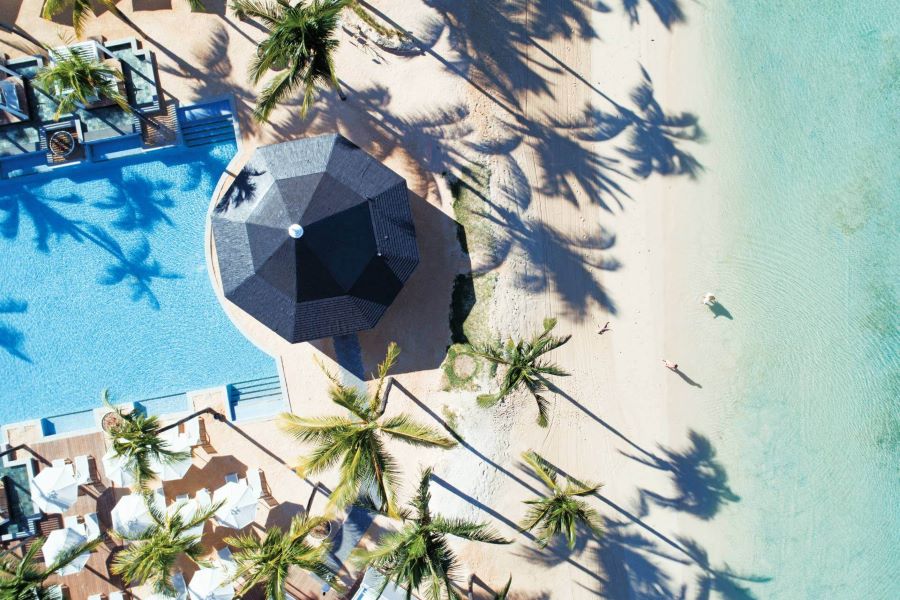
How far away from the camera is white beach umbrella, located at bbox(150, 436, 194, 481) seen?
50.6 ft

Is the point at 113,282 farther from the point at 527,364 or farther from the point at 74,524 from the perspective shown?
the point at 527,364

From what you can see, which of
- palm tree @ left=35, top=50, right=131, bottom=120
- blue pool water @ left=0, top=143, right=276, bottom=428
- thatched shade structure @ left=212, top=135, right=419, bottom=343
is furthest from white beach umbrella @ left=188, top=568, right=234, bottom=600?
palm tree @ left=35, top=50, right=131, bottom=120

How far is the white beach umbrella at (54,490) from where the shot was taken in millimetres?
15594

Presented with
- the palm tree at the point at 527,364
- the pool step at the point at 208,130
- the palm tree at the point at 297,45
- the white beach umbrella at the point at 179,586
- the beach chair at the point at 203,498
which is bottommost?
the white beach umbrella at the point at 179,586

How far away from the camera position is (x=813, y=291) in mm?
16781

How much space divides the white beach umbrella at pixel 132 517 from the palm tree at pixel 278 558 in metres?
2.16

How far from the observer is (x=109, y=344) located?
16578 millimetres

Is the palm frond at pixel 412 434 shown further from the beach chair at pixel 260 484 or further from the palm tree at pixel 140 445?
the palm tree at pixel 140 445

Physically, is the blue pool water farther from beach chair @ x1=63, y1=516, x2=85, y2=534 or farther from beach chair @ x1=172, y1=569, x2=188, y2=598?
beach chair @ x1=172, y1=569, x2=188, y2=598

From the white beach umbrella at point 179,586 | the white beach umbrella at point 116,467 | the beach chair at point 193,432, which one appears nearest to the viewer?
the white beach umbrella at point 116,467

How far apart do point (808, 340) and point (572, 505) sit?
25.8 ft

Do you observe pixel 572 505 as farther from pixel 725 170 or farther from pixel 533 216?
pixel 725 170

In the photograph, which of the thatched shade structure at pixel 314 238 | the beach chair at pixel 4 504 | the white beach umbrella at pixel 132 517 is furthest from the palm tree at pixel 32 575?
the thatched shade structure at pixel 314 238

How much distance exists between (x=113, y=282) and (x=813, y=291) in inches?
725
